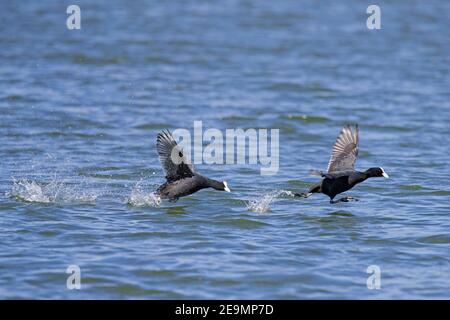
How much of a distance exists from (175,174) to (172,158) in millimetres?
220

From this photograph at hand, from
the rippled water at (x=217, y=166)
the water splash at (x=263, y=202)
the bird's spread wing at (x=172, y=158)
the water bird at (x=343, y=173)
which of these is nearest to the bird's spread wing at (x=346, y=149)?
the water bird at (x=343, y=173)

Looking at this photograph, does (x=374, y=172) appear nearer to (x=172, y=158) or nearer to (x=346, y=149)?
(x=346, y=149)

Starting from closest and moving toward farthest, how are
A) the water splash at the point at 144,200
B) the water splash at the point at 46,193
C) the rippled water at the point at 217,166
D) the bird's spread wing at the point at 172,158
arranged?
the rippled water at the point at 217,166 → the bird's spread wing at the point at 172,158 → the water splash at the point at 144,200 → the water splash at the point at 46,193

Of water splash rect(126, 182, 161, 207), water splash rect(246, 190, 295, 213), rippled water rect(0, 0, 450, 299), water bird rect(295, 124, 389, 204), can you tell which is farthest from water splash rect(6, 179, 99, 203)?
water bird rect(295, 124, 389, 204)

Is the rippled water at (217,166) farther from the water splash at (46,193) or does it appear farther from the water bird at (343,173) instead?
the water bird at (343,173)

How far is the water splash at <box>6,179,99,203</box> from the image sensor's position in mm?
11523

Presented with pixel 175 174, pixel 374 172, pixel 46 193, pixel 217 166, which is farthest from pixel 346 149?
pixel 46 193

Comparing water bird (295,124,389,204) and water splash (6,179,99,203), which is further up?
water bird (295,124,389,204)

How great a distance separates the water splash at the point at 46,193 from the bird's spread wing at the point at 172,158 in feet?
3.96

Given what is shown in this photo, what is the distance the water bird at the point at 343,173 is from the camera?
1116 cm

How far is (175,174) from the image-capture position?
11.2 meters

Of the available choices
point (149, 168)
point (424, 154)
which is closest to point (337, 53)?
point (424, 154)

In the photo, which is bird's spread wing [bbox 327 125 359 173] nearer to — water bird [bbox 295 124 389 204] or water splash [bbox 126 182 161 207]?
water bird [bbox 295 124 389 204]

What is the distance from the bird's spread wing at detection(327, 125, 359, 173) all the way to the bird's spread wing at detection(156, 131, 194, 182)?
72.5 inches
